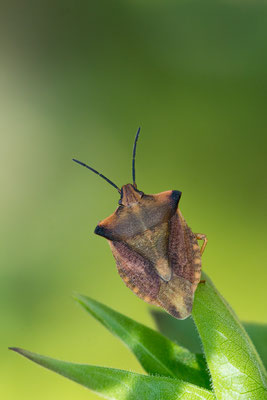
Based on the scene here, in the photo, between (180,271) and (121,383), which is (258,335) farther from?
(121,383)

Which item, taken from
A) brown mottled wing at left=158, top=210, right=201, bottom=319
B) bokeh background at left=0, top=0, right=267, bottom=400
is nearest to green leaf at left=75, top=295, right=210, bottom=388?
brown mottled wing at left=158, top=210, right=201, bottom=319

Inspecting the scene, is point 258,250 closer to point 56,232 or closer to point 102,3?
point 56,232

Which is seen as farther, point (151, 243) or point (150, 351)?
point (151, 243)

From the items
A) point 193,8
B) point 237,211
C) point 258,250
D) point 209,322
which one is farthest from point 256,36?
point 209,322

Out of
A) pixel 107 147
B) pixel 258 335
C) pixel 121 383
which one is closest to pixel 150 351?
pixel 121 383

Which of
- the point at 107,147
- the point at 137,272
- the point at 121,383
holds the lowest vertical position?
the point at 121,383

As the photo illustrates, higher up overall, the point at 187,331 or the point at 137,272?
the point at 137,272
